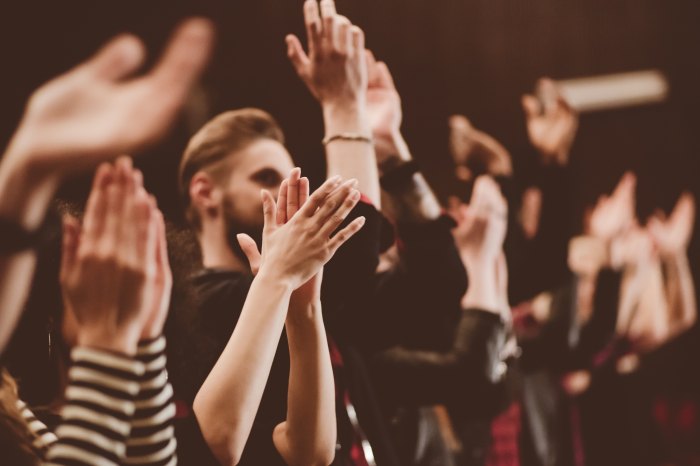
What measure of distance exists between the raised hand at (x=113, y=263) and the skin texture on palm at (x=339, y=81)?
0.41 m

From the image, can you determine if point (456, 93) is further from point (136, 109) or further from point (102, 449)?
point (102, 449)

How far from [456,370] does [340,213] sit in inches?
25.6

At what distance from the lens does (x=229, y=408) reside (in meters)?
0.84

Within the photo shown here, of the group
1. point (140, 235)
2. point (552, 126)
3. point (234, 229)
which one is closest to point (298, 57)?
point (234, 229)

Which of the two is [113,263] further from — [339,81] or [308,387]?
[339,81]

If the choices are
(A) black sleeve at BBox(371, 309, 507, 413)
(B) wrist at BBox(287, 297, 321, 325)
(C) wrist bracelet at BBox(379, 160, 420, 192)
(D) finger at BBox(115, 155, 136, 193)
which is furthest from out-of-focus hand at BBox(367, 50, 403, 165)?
(D) finger at BBox(115, 155, 136, 193)

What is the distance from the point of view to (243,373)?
0.84 m

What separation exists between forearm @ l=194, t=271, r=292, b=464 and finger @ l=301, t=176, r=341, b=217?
0.09 m

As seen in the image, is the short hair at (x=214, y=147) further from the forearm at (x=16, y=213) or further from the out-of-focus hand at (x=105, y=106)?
the forearm at (x=16, y=213)

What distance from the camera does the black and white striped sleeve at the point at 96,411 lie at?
73 cm

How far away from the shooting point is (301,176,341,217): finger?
884 mm

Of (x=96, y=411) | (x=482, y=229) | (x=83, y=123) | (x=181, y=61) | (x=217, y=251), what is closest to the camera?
(x=96, y=411)

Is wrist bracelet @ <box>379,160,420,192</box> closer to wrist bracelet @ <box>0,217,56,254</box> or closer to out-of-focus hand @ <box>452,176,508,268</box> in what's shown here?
out-of-focus hand @ <box>452,176,508,268</box>

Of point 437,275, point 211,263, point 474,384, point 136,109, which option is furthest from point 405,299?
point 136,109
